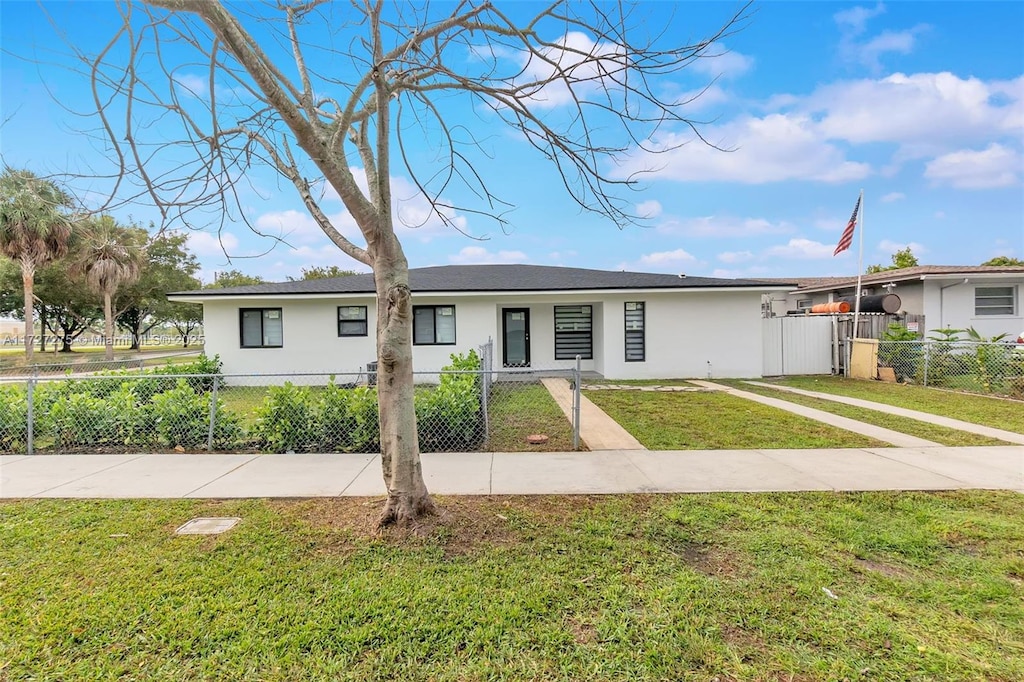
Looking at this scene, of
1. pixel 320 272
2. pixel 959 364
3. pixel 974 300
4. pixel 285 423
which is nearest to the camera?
pixel 285 423

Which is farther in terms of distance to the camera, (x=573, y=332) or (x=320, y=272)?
(x=320, y=272)

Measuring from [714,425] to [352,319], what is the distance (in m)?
10.0

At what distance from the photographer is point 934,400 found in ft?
30.7

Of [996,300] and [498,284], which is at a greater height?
[498,284]

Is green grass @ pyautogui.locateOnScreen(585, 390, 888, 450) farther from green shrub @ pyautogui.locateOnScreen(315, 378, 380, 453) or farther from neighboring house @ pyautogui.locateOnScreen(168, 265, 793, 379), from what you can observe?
green shrub @ pyautogui.locateOnScreen(315, 378, 380, 453)

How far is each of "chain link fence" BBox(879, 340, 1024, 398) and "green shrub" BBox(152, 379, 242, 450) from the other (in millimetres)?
14618

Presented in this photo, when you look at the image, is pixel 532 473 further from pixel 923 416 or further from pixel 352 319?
pixel 352 319

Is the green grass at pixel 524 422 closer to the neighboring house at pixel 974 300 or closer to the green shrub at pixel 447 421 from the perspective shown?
the green shrub at pixel 447 421

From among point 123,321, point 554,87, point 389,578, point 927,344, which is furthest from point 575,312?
point 123,321

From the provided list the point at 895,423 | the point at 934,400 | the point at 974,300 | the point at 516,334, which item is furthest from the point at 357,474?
the point at 974,300

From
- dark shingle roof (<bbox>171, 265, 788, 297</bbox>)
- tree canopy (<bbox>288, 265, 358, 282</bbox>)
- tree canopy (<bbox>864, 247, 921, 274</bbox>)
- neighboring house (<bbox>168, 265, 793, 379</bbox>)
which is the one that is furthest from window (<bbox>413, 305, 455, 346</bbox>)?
tree canopy (<bbox>864, 247, 921, 274</bbox>)

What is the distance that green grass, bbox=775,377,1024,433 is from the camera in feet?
25.0

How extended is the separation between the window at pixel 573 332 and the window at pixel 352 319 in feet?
19.9

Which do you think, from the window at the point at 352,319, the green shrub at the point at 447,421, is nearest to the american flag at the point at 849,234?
the green shrub at the point at 447,421
